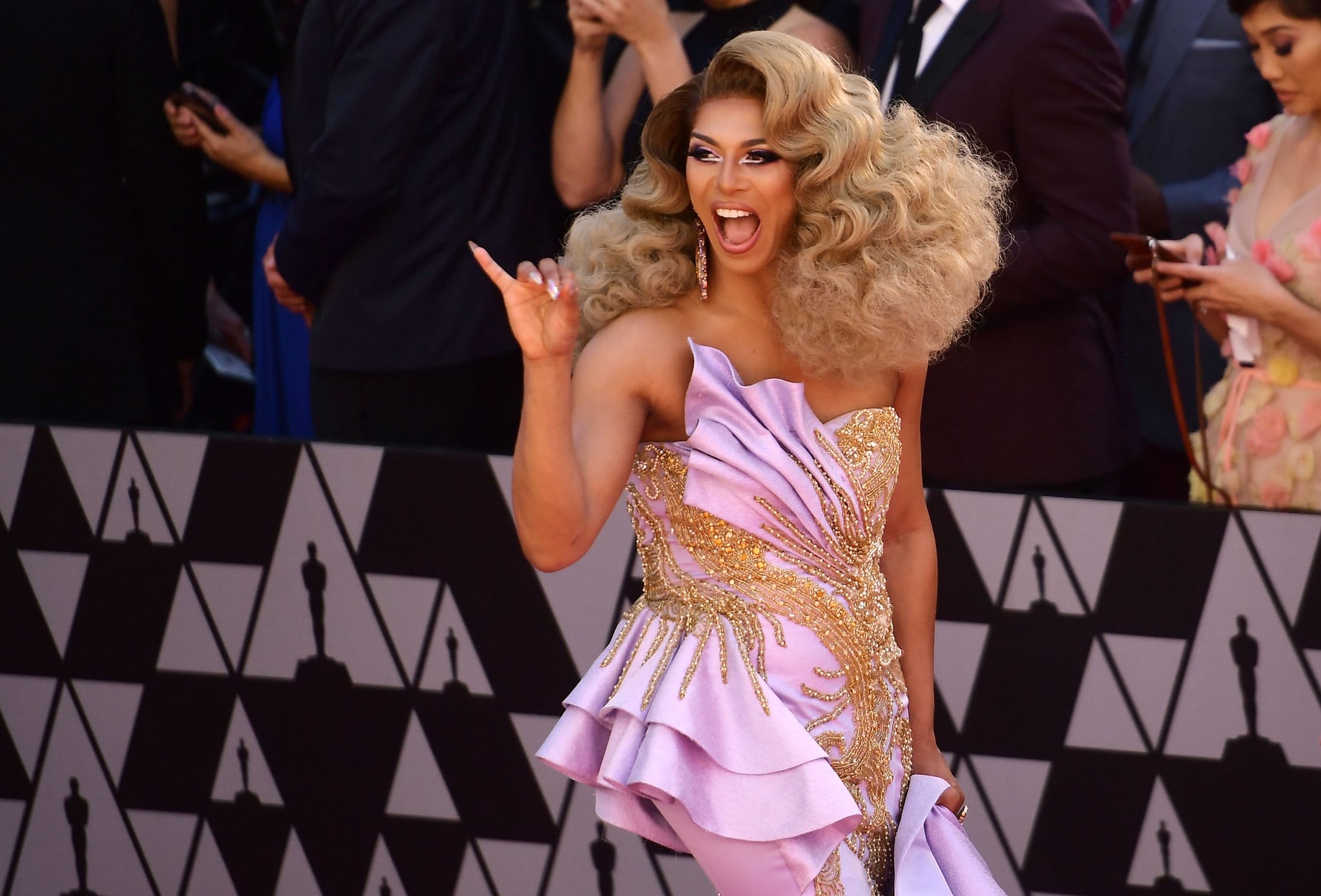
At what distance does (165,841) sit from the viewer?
3.47 metres

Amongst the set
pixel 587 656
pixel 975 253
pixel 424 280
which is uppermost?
pixel 975 253

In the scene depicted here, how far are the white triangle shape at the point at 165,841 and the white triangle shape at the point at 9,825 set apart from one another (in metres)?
0.27

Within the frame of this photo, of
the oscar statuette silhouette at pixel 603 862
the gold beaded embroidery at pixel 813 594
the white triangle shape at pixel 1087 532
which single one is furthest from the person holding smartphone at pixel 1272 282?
the oscar statuette silhouette at pixel 603 862

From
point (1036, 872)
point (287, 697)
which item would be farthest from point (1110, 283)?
point (287, 697)

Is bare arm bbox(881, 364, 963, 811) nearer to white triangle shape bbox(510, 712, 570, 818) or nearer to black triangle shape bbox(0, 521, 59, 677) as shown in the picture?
white triangle shape bbox(510, 712, 570, 818)

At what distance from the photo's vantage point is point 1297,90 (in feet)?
9.64

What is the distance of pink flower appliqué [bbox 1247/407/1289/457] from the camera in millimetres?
3012

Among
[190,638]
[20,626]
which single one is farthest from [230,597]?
[20,626]

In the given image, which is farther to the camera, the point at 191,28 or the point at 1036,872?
Result: the point at 191,28

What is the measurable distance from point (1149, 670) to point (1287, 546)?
356mm

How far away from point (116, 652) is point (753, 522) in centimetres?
193

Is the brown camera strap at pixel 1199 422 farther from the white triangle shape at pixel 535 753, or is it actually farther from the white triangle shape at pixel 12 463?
the white triangle shape at pixel 12 463

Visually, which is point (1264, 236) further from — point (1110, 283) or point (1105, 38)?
point (1105, 38)

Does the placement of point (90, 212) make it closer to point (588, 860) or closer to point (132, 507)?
point (132, 507)
